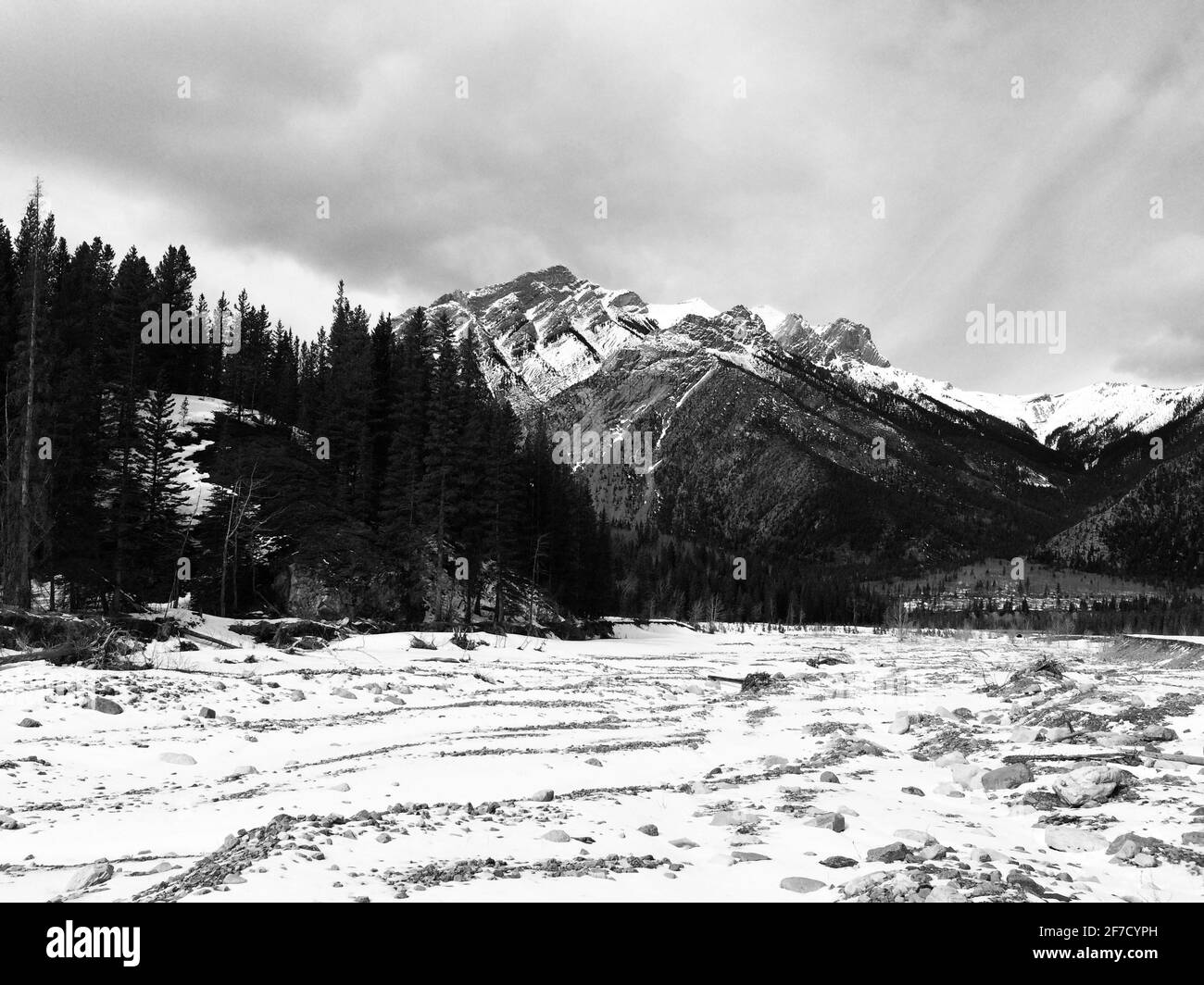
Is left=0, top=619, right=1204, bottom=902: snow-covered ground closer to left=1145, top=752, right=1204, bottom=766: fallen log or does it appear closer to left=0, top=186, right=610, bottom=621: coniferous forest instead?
left=1145, top=752, right=1204, bottom=766: fallen log

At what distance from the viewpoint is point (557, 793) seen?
1118cm

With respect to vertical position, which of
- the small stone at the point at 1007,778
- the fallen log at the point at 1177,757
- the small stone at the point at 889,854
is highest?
the small stone at the point at 889,854

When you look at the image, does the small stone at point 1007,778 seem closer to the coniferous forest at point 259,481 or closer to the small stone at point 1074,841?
the small stone at point 1074,841

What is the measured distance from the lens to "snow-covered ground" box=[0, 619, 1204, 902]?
21.4 ft

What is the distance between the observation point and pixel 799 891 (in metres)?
6.38

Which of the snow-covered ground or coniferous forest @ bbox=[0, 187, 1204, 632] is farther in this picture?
coniferous forest @ bbox=[0, 187, 1204, 632]

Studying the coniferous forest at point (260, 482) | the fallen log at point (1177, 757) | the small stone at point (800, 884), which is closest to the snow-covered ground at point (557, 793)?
the small stone at point (800, 884)

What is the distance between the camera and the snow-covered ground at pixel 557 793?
6531 mm

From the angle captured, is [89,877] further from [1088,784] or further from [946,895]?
[1088,784]

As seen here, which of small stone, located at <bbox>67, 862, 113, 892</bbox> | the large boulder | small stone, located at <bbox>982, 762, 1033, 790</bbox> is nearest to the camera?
small stone, located at <bbox>67, 862, 113, 892</bbox>

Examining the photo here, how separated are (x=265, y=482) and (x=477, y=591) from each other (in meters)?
18.0

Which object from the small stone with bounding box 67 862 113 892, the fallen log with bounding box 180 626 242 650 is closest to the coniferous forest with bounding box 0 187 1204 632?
the fallen log with bounding box 180 626 242 650

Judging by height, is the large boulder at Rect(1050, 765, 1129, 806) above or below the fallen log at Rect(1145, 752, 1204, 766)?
above
